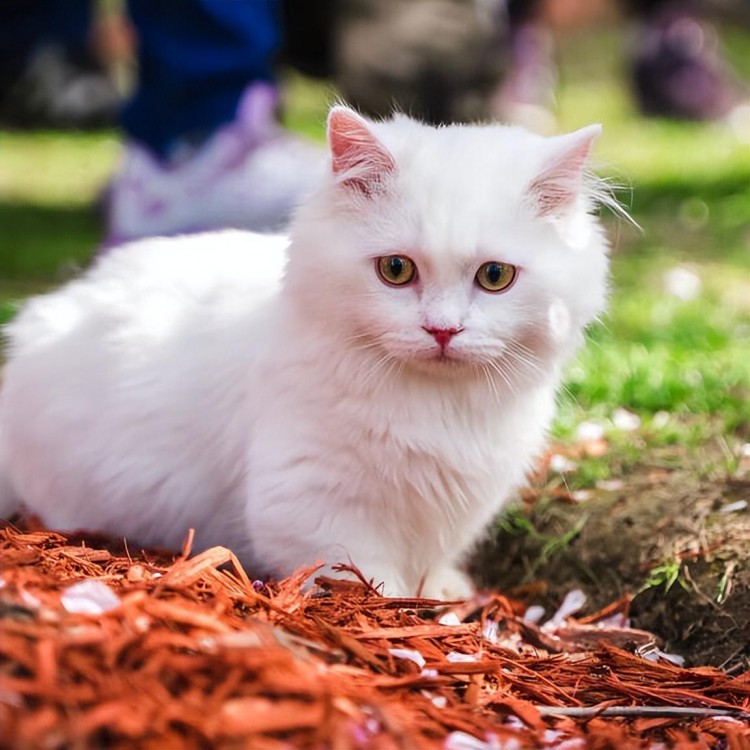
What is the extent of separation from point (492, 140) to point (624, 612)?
3.50 feet

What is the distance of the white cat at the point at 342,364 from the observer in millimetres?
2043

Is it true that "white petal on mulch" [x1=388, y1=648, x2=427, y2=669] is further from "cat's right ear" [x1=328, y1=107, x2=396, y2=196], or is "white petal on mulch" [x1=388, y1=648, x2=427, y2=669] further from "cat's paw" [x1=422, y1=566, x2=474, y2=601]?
"cat's right ear" [x1=328, y1=107, x2=396, y2=196]

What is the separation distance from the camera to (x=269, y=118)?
4.39 metres

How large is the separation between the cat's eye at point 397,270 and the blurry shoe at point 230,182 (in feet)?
6.92

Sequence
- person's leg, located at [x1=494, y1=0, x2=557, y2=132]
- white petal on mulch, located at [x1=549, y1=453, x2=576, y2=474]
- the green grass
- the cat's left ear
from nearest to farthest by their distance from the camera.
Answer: the cat's left ear < white petal on mulch, located at [x1=549, y1=453, x2=576, y2=474] < the green grass < person's leg, located at [x1=494, y1=0, x2=557, y2=132]

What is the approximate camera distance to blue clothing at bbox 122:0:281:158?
4.16 metres

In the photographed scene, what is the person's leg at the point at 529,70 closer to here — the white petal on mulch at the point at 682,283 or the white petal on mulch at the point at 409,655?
the white petal on mulch at the point at 682,283

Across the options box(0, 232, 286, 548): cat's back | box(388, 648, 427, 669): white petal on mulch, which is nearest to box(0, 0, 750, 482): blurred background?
box(0, 232, 286, 548): cat's back

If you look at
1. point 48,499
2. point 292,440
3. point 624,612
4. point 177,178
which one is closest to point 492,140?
point 292,440

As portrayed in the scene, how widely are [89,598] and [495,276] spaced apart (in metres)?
0.91

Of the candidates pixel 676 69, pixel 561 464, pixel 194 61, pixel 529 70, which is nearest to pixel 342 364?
pixel 561 464

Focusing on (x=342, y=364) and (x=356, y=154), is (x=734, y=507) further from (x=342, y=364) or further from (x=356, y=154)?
(x=356, y=154)

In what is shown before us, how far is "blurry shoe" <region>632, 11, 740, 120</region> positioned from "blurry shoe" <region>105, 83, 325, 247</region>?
153 inches

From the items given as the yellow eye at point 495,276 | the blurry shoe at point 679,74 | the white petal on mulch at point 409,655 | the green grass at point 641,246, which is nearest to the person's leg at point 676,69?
the blurry shoe at point 679,74
